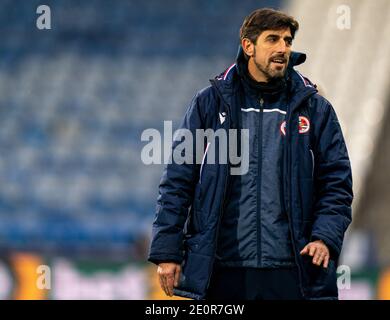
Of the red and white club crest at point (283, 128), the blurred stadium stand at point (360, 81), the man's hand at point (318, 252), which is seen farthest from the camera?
the blurred stadium stand at point (360, 81)

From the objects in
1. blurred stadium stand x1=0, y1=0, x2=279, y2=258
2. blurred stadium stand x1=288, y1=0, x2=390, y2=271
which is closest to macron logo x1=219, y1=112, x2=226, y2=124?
blurred stadium stand x1=288, y1=0, x2=390, y2=271

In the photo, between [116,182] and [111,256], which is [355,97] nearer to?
[116,182]

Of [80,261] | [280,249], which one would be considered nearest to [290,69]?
[280,249]

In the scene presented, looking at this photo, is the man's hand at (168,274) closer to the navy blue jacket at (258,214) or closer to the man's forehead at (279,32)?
the navy blue jacket at (258,214)

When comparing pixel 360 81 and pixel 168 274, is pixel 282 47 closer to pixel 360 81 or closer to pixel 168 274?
pixel 168 274

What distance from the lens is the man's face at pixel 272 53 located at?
10.1ft

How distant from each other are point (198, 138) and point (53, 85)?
1002cm

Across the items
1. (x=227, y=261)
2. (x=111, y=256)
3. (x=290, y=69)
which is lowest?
(x=111, y=256)

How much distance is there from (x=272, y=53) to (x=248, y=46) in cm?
9

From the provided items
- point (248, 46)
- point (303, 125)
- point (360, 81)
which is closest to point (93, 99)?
point (360, 81)

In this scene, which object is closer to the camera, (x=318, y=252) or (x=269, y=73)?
(x=318, y=252)

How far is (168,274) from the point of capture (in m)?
3.01

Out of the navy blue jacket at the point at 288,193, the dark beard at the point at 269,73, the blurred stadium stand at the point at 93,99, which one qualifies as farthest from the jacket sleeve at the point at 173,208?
the blurred stadium stand at the point at 93,99

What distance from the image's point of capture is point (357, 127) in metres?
11.3
